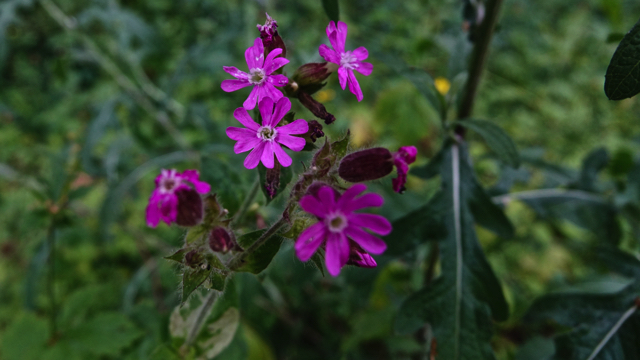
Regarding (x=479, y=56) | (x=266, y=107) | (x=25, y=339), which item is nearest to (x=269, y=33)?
(x=266, y=107)

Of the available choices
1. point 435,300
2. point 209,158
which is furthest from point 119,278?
point 435,300

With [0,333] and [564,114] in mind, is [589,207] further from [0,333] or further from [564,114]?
[0,333]

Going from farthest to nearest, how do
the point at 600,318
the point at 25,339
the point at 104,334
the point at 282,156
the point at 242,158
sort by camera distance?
the point at 242,158, the point at 25,339, the point at 104,334, the point at 600,318, the point at 282,156

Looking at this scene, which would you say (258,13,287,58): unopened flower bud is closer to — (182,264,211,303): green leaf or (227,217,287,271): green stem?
(227,217,287,271): green stem

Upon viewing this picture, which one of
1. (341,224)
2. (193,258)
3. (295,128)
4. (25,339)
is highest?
(295,128)

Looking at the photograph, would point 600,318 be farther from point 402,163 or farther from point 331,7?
point 331,7

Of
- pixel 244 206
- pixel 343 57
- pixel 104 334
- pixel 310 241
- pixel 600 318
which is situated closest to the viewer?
pixel 310 241
